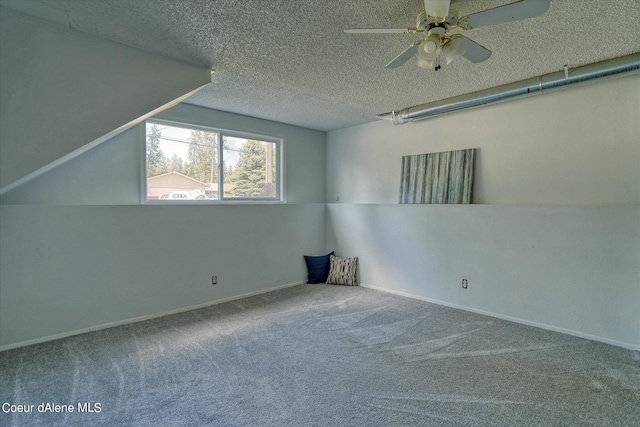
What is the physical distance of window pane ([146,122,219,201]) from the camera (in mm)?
3918

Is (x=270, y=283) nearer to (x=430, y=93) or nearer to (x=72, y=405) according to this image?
(x=72, y=405)

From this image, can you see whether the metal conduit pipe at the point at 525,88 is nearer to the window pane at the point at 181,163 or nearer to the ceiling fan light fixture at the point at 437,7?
the ceiling fan light fixture at the point at 437,7

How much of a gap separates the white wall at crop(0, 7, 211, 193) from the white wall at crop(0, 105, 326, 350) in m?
1.19

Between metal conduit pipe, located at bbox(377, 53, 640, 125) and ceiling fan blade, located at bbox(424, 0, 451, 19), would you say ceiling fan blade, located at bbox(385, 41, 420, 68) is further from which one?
metal conduit pipe, located at bbox(377, 53, 640, 125)

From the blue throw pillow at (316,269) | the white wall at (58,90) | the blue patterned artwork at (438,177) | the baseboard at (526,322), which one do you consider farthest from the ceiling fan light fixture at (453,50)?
the blue throw pillow at (316,269)

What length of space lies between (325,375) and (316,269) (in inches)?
112

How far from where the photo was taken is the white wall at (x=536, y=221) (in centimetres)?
302

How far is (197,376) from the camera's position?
8.09 feet

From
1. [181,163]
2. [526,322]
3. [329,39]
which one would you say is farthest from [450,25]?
[181,163]

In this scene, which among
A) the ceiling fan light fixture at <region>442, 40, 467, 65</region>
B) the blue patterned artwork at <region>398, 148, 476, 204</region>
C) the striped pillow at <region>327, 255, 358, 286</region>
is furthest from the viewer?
the striped pillow at <region>327, 255, 358, 286</region>

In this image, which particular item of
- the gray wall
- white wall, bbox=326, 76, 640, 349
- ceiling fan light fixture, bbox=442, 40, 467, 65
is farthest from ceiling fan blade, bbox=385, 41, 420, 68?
white wall, bbox=326, 76, 640, 349

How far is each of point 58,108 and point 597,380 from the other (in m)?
4.52

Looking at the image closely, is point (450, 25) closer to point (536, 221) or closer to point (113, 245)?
point (536, 221)

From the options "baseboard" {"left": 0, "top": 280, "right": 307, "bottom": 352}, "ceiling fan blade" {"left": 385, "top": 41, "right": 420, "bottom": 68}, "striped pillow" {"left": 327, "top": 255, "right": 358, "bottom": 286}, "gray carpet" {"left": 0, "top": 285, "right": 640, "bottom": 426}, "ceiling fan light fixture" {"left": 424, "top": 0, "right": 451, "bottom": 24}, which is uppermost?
"ceiling fan blade" {"left": 385, "top": 41, "right": 420, "bottom": 68}
